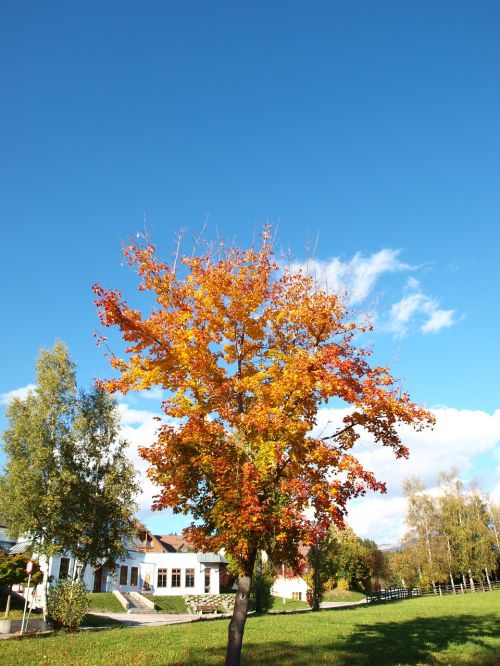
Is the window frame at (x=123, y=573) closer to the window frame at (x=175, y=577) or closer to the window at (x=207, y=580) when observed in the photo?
the window frame at (x=175, y=577)

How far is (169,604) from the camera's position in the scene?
47.0 m

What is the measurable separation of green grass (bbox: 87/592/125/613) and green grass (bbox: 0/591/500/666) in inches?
792

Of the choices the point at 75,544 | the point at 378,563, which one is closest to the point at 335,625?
the point at 75,544

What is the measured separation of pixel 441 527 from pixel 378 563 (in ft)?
53.8

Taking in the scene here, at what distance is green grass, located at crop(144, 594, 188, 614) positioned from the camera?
148ft

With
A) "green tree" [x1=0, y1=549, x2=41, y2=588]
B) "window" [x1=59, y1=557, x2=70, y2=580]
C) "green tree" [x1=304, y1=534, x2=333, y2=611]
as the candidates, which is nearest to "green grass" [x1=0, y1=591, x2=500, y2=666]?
"green tree" [x1=0, y1=549, x2=41, y2=588]

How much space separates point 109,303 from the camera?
996 centimetres

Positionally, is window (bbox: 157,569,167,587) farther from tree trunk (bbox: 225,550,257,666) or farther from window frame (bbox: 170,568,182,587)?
tree trunk (bbox: 225,550,257,666)

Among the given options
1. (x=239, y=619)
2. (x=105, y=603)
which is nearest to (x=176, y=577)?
(x=105, y=603)

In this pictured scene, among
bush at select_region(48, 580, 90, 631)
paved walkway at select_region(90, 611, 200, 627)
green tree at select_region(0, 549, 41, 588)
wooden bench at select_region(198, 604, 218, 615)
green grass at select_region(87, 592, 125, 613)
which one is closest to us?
bush at select_region(48, 580, 90, 631)

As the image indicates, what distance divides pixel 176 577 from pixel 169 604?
7199 millimetres

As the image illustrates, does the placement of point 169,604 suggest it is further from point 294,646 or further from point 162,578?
point 294,646

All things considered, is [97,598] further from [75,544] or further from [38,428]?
[38,428]

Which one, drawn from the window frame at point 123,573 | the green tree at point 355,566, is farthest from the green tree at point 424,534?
the window frame at point 123,573
